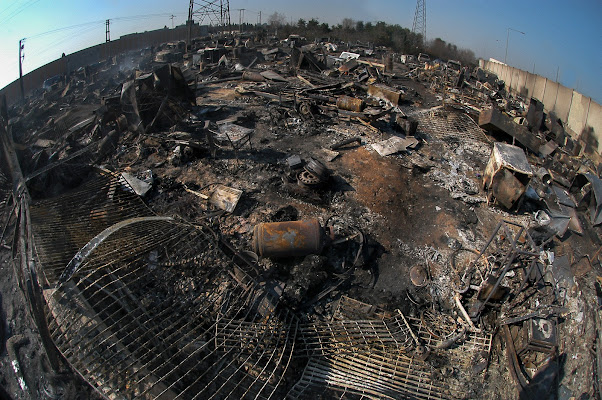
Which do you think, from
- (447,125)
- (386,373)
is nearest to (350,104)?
(447,125)

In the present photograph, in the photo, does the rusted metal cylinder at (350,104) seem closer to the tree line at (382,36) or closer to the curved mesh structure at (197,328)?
the curved mesh structure at (197,328)

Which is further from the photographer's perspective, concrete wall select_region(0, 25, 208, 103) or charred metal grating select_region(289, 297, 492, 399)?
concrete wall select_region(0, 25, 208, 103)

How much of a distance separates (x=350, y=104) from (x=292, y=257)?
6.69 meters

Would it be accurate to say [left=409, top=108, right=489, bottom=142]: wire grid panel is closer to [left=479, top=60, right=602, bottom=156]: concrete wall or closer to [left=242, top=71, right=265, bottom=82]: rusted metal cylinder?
[left=479, top=60, right=602, bottom=156]: concrete wall

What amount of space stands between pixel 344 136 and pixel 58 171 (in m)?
7.05

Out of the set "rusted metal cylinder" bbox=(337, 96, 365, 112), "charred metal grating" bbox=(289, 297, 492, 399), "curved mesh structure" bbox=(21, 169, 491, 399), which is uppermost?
"rusted metal cylinder" bbox=(337, 96, 365, 112)

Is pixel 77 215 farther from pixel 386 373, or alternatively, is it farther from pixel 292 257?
pixel 386 373

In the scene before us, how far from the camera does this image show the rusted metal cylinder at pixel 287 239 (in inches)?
199

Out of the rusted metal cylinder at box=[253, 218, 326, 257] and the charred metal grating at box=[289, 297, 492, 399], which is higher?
the rusted metal cylinder at box=[253, 218, 326, 257]

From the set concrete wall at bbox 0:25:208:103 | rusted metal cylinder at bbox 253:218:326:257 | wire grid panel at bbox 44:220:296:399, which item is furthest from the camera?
concrete wall at bbox 0:25:208:103

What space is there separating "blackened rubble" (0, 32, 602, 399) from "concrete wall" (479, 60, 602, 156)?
1.22 m

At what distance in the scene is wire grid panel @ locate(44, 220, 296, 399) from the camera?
309cm

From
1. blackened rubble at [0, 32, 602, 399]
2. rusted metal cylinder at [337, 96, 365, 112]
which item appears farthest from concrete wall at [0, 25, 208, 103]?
rusted metal cylinder at [337, 96, 365, 112]

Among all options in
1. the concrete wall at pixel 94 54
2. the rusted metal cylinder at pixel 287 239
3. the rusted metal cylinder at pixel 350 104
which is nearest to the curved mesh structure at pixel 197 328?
the rusted metal cylinder at pixel 287 239
